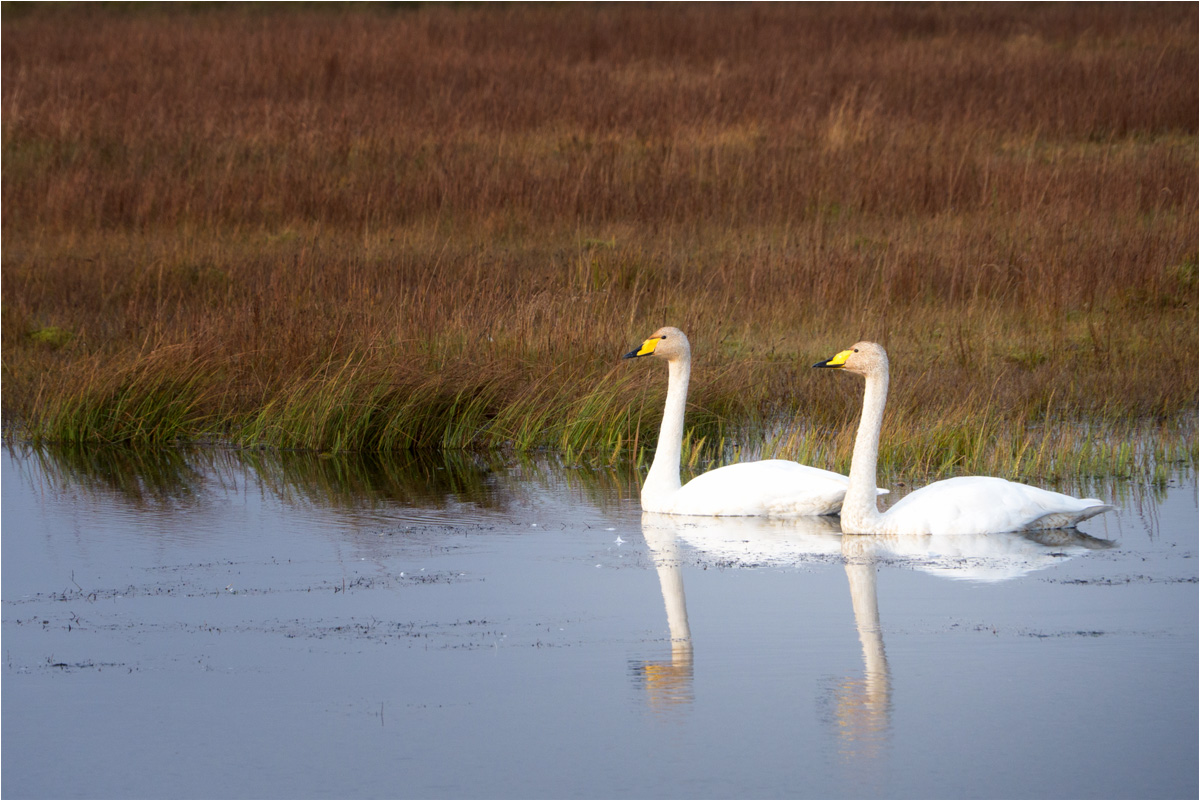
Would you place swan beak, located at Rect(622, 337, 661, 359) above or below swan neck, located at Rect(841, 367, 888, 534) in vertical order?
above

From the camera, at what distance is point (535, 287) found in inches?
488

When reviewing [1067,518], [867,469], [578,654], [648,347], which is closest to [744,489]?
[867,469]

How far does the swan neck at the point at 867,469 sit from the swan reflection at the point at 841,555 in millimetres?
81

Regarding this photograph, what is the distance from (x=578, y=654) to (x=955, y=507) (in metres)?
2.32

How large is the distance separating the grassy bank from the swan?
4.35ft

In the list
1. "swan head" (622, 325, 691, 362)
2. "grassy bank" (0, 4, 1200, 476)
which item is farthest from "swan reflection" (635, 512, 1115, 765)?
"grassy bank" (0, 4, 1200, 476)

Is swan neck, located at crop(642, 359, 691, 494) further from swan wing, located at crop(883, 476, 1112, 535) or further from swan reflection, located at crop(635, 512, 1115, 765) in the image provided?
swan wing, located at crop(883, 476, 1112, 535)

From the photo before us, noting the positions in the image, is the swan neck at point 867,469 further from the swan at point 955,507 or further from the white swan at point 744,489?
the white swan at point 744,489

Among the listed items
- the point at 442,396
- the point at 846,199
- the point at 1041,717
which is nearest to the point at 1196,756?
the point at 1041,717

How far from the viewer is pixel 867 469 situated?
7.13 metres

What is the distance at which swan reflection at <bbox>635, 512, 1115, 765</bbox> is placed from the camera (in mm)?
5082

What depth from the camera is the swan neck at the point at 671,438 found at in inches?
303

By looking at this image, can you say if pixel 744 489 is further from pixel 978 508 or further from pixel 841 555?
pixel 978 508

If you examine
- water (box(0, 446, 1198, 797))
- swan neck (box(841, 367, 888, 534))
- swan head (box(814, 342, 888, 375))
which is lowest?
Answer: water (box(0, 446, 1198, 797))
